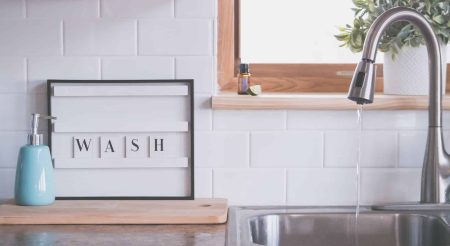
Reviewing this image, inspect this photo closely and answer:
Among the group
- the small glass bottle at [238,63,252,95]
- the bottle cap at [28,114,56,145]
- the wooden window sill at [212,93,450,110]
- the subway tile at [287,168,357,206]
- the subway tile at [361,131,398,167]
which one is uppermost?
the small glass bottle at [238,63,252,95]

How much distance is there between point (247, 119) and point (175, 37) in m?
0.25

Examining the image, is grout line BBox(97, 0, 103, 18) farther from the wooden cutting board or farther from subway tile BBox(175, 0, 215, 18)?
the wooden cutting board

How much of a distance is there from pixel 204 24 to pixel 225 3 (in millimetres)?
145

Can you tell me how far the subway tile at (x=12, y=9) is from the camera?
1.46 meters

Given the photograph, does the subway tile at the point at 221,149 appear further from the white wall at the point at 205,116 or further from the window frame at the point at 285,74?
the window frame at the point at 285,74

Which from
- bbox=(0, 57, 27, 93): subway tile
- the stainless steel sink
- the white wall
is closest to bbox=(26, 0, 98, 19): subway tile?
the white wall

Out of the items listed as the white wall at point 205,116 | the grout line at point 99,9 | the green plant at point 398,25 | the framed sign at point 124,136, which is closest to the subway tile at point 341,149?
the white wall at point 205,116

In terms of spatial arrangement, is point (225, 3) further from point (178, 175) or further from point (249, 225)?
point (249, 225)

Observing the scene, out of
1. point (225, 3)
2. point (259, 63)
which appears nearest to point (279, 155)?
point (259, 63)

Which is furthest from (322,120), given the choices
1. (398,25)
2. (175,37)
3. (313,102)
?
(175,37)

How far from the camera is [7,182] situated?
1.49 m

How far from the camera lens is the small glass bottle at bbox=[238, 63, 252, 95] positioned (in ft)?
4.92

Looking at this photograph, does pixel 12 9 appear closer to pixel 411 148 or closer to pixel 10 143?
pixel 10 143

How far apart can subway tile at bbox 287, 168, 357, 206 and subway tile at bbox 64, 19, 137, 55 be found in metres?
0.48
